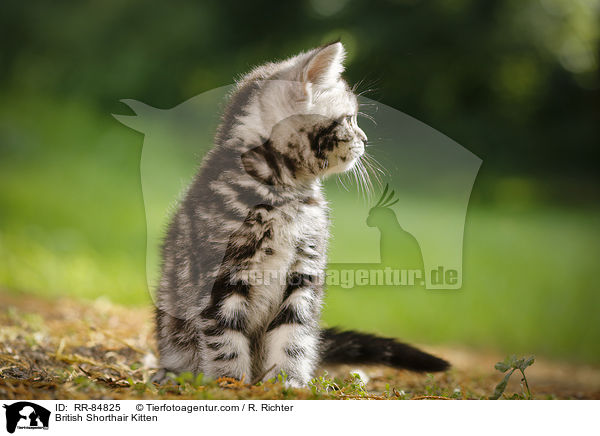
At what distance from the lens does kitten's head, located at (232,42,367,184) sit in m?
1.41

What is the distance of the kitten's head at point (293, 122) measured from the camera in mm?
1414

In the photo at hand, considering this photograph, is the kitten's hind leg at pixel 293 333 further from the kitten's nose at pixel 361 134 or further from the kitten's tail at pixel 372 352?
the kitten's nose at pixel 361 134

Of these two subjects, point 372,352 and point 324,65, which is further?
point 372,352

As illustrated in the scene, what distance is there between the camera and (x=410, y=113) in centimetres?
211

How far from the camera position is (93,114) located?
2.91 m

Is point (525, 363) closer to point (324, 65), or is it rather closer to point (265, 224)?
point (265, 224)

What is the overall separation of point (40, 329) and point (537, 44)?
243 cm

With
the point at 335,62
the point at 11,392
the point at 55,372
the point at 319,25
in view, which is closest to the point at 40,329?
the point at 55,372
